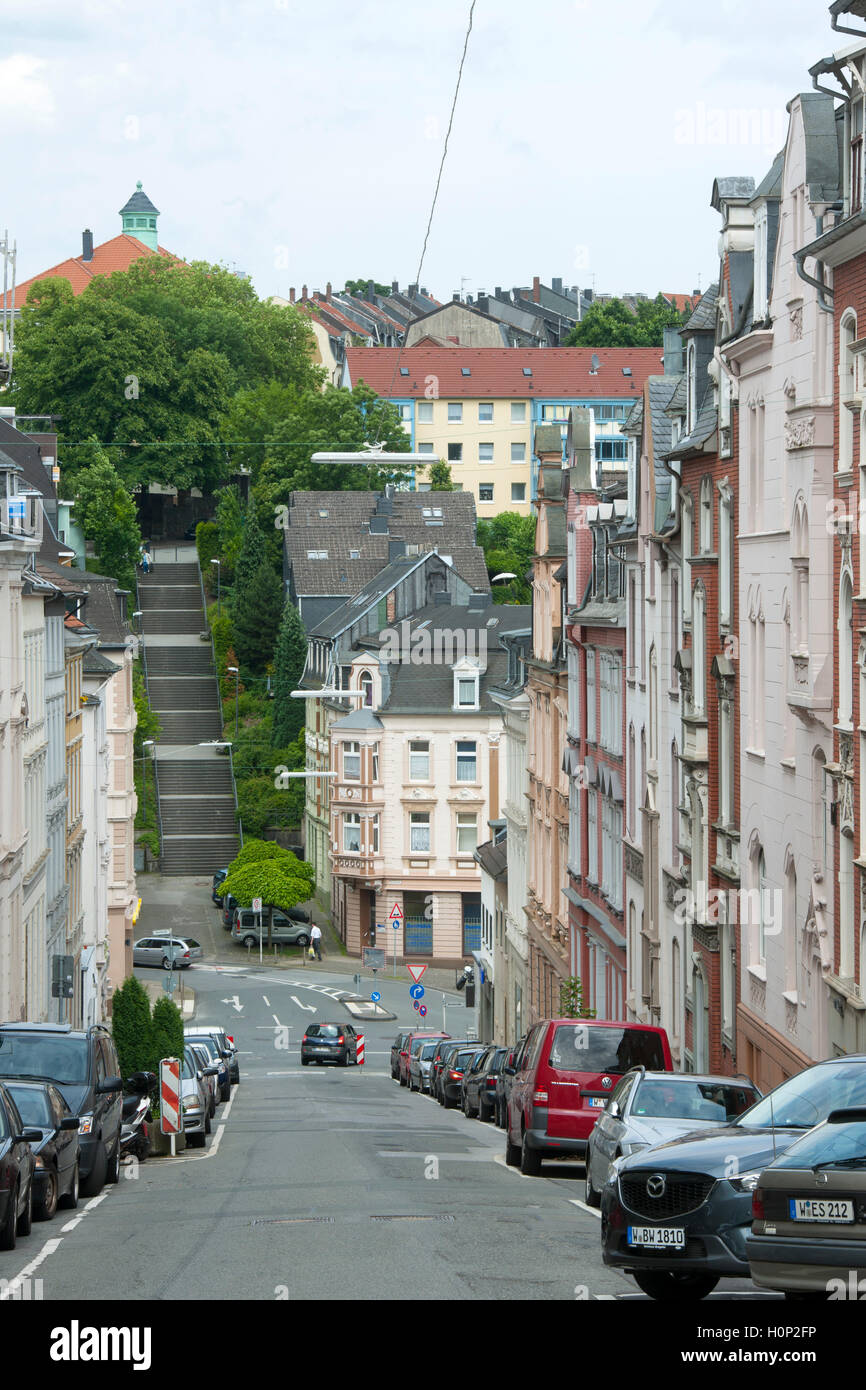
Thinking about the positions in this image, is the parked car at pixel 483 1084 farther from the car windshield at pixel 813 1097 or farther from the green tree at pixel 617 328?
the green tree at pixel 617 328

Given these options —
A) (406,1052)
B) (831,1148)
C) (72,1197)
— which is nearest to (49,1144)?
(72,1197)

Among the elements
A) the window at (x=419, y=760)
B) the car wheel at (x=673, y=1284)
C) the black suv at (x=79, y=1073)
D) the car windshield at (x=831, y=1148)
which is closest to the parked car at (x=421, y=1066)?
the black suv at (x=79, y=1073)

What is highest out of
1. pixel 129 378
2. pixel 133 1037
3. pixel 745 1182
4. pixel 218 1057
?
pixel 129 378

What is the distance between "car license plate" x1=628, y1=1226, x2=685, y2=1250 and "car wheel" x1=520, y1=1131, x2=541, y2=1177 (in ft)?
34.9

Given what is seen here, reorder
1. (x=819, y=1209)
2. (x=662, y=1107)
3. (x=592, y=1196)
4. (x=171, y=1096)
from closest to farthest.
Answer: (x=819, y=1209), (x=662, y=1107), (x=592, y=1196), (x=171, y=1096)

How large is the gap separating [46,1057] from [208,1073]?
15130 millimetres

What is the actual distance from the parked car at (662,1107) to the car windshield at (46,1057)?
6548 millimetres

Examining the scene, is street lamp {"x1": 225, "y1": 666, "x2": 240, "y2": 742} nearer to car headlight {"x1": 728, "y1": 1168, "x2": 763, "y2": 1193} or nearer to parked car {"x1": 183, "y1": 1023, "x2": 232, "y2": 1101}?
parked car {"x1": 183, "y1": 1023, "x2": 232, "y2": 1101}

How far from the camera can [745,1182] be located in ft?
41.8

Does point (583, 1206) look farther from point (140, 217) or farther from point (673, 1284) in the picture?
point (140, 217)

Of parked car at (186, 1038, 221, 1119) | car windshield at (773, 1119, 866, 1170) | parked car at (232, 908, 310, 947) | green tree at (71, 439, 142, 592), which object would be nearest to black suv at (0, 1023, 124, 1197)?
parked car at (186, 1038, 221, 1119)
